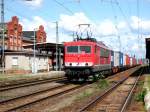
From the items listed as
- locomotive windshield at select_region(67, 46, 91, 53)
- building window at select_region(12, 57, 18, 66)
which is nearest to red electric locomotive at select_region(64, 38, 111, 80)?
locomotive windshield at select_region(67, 46, 91, 53)

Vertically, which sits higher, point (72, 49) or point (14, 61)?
point (72, 49)

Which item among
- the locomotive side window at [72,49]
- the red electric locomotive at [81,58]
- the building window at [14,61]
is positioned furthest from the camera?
the building window at [14,61]

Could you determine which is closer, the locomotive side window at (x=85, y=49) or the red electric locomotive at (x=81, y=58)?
the red electric locomotive at (x=81, y=58)

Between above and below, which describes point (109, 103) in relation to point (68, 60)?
below

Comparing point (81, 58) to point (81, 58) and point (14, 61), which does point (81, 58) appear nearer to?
point (81, 58)

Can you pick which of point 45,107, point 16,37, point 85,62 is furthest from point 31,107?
point 16,37

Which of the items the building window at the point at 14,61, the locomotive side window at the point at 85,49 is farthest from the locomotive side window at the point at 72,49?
the building window at the point at 14,61

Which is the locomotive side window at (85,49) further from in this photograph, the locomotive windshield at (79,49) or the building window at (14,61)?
the building window at (14,61)

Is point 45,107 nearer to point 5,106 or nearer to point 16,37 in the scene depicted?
point 5,106

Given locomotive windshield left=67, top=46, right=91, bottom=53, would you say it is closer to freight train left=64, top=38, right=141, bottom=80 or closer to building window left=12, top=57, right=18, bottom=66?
freight train left=64, top=38, right=141, bottom=80

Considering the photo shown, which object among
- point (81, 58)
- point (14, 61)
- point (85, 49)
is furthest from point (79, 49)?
point (14, 61)

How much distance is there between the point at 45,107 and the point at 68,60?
13.6m

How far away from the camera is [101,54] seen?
33.2m

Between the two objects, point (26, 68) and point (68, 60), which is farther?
point (26, 68)
